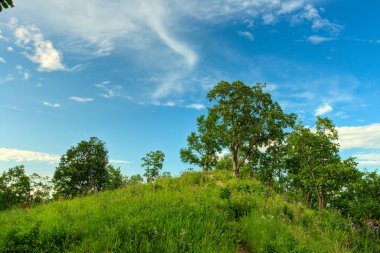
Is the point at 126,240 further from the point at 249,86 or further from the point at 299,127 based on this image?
the point at 299,127

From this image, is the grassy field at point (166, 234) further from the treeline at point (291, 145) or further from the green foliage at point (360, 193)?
the green foliage at point (360, 193)

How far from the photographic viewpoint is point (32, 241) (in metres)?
5.50

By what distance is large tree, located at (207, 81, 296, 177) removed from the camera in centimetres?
3225

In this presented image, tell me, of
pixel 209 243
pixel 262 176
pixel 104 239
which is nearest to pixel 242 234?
pixel 209 243

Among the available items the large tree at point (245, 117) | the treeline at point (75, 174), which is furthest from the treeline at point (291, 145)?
the treeline at point (75, 174)

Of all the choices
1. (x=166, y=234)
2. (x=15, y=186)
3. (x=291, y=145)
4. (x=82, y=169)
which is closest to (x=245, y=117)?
(x=291, y=145)

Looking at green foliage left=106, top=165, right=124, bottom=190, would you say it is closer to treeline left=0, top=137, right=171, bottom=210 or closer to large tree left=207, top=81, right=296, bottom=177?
treeline left=0, top=137, right=171, bottom=210

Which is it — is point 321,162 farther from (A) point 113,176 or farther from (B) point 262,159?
(A) point 113,176

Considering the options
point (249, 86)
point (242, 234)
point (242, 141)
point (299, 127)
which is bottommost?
point (242, 234)

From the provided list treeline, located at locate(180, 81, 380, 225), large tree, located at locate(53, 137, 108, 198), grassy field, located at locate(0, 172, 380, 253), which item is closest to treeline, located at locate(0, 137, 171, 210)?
large tree, located at locate(53, 137, 108, 198)

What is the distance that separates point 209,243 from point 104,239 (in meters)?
2.20

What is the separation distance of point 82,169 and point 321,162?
43.8 meters

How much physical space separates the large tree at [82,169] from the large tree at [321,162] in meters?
37.4

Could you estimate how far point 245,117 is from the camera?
3294 centimetres
